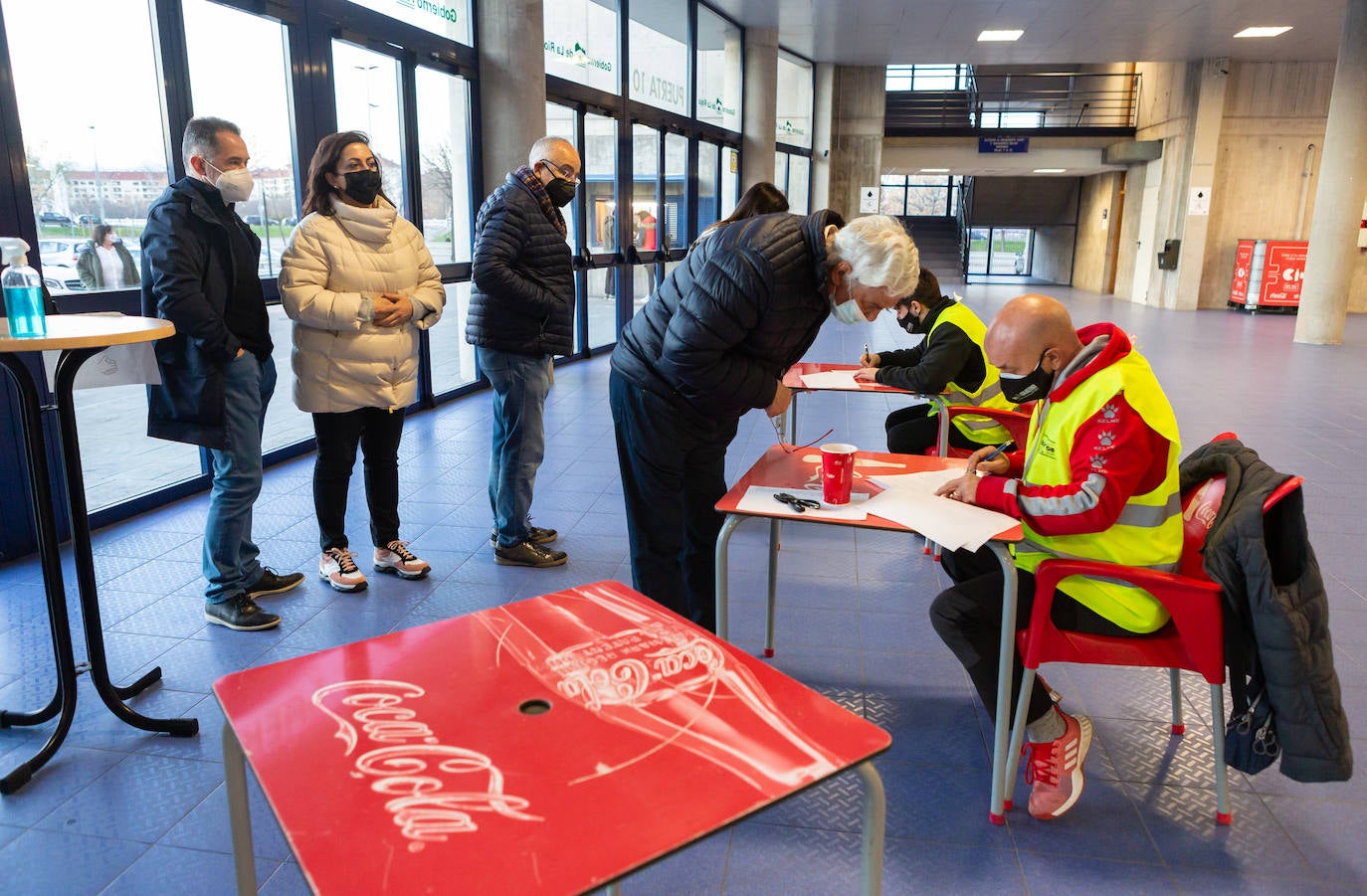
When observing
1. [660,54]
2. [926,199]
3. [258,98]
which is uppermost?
[660,54]

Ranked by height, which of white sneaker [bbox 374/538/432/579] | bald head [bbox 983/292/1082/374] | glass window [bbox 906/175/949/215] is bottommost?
white sneaker [bbox 374/538/432/579]

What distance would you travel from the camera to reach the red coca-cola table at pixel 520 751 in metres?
0.88

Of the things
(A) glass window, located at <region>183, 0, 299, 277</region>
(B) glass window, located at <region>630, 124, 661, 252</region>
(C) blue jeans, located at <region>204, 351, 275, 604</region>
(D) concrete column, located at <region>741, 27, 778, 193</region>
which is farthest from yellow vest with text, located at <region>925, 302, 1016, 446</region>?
(D) concrete column, located at <region>741, 27, 778, 193</region>

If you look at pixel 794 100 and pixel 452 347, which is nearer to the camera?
pixel 452 347

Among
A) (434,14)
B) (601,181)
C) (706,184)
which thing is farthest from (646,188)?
(434,14)

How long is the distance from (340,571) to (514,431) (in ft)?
2.61

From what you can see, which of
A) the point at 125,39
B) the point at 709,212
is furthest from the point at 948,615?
the point at 709,212

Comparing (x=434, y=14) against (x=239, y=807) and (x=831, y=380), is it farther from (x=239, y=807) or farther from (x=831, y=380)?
(x=239, y=807)

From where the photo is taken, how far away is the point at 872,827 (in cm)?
106

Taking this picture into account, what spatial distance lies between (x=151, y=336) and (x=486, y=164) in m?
5.02

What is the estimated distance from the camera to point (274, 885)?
1778 millimetres

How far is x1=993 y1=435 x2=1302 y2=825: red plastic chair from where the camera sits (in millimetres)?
1831

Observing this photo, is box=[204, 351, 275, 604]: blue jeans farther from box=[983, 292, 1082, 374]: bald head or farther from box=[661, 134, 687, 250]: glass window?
box=[661, 134, 687, 250]: glass window

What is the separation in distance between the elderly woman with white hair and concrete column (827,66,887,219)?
14.7 meters
